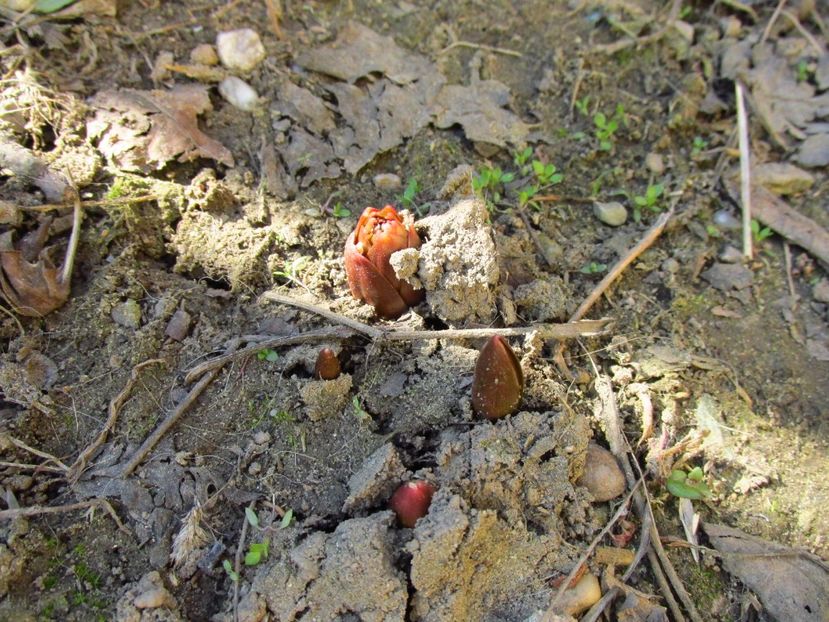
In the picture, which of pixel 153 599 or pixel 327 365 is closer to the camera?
pixel 153 599

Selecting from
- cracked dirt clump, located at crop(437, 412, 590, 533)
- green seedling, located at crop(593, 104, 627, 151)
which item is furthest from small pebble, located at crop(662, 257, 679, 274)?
cracked dirt clump, located at crop(437, 412, 590, 533)

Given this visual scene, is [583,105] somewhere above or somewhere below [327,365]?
above

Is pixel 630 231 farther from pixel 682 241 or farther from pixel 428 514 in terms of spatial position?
pixel 428 514

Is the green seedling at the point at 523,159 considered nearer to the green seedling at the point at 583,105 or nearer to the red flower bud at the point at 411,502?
the green seedling at the point at 583,105

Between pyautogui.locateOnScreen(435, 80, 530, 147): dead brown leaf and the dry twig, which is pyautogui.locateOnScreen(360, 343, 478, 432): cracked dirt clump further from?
pyautogui.locateOnScreen(435, 80, 530, 147): dead brown leaf

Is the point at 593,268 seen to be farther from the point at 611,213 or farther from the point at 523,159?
the point at 523,159

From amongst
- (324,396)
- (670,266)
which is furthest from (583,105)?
(324,396)
